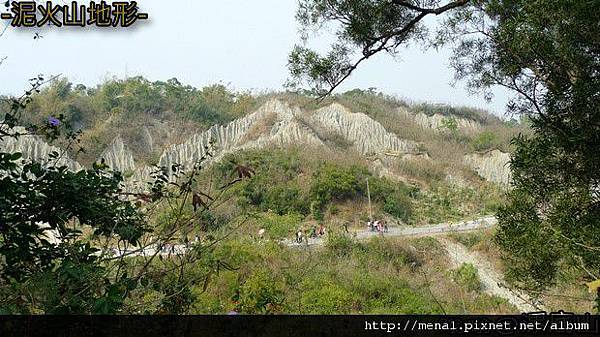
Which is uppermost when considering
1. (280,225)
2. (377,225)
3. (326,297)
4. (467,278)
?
(326,297)

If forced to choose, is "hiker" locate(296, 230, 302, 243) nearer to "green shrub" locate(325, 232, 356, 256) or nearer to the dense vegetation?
"green shrub" locate(325, 232, 356, 256)

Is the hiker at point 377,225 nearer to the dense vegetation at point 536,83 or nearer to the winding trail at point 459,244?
the winding trail at point 459,244

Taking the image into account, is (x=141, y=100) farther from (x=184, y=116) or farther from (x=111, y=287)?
(x=111, y=287)

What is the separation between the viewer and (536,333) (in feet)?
2.90

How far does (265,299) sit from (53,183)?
0.74 metres

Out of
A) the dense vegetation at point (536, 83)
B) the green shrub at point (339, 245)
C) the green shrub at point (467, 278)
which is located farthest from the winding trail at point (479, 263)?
the dense vegetation at point (536, 83)

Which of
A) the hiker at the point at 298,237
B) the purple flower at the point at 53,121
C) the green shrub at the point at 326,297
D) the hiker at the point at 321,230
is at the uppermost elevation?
the purple flower at the point at 53,121

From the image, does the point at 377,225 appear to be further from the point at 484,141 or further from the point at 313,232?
the point at 484,141


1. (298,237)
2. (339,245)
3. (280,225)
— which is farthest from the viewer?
(280,225)

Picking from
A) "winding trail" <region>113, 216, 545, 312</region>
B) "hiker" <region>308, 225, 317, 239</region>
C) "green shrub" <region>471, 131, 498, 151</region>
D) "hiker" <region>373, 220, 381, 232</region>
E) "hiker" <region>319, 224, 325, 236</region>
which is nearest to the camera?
"winding trail" <region>113, 216, 545, 312</region>

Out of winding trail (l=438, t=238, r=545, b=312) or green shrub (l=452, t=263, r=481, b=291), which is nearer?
green shrub (l=452, t=263, r=481, b=291)

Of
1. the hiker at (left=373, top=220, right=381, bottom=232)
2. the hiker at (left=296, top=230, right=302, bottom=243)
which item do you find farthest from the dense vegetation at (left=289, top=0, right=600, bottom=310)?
the hiker at (left=373, top=220, right=381, bottom=232)

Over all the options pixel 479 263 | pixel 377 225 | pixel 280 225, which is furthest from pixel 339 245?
pixel 377 225

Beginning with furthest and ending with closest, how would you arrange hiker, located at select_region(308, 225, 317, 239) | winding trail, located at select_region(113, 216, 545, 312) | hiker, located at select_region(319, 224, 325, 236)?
hiker, located at select_region(319, 224, 325, 236) → hiker, located at select_region(308, 225, 317, 239) → winding trail, located at select_region(113, 216, 545, 312)
